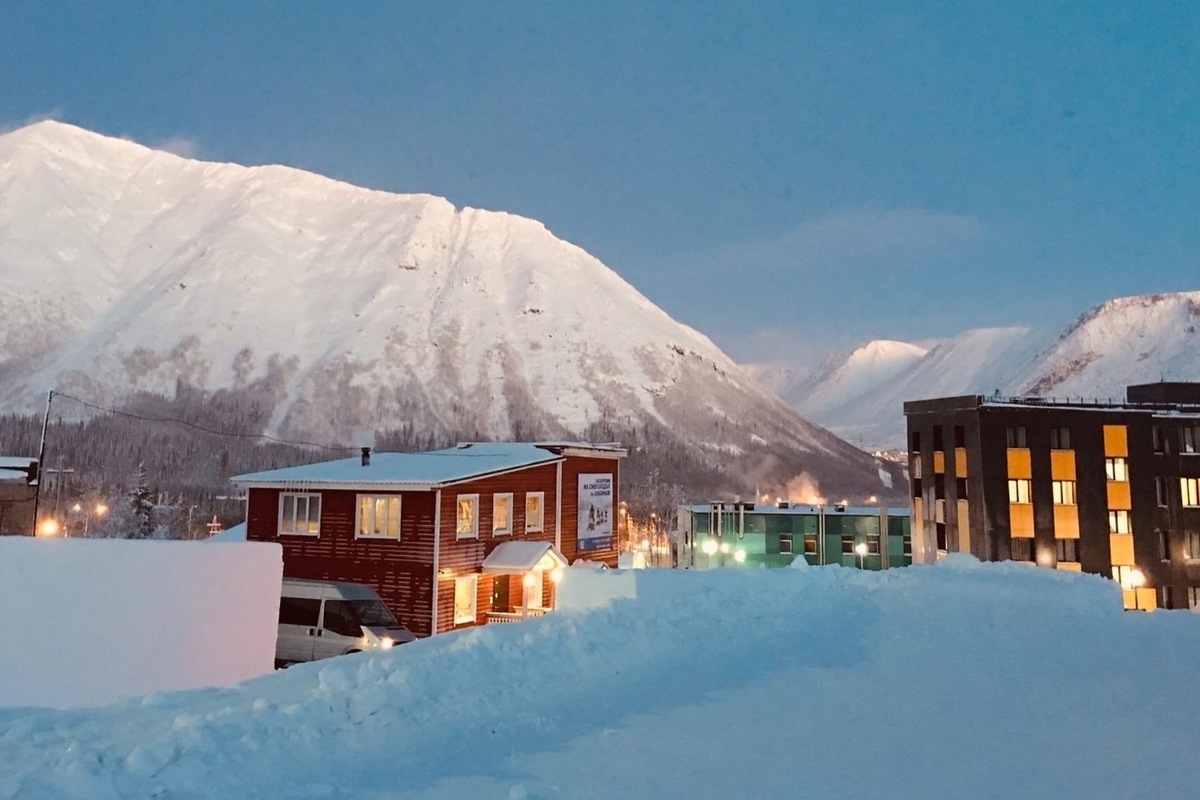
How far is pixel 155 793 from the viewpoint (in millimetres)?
5633

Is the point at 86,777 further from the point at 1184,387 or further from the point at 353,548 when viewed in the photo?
the point at 1184,387

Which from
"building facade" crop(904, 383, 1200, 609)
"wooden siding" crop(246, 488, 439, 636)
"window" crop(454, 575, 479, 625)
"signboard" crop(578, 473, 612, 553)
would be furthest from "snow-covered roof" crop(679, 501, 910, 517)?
"wooden siding" crop(246, 488, 439, 636)

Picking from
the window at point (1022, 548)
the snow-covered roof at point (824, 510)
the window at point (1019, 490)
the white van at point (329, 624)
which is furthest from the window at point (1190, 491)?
the white van at point (329, 624)

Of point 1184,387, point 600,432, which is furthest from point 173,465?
point 1184,387

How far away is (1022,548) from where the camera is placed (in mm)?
47531

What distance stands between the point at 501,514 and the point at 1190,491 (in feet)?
145

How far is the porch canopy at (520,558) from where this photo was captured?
96.1ft

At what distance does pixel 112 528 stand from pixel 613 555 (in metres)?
94.5

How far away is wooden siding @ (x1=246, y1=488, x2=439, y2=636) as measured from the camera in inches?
1088

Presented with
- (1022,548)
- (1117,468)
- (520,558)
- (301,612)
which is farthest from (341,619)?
(1117,468)

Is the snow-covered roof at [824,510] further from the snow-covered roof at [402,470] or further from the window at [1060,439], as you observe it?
the snow-covered roof at [402,470]

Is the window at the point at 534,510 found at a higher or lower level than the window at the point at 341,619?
higher

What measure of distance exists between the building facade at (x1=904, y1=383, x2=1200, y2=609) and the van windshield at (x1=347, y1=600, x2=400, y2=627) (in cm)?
3659

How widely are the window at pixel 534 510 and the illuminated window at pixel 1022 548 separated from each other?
102 ft
